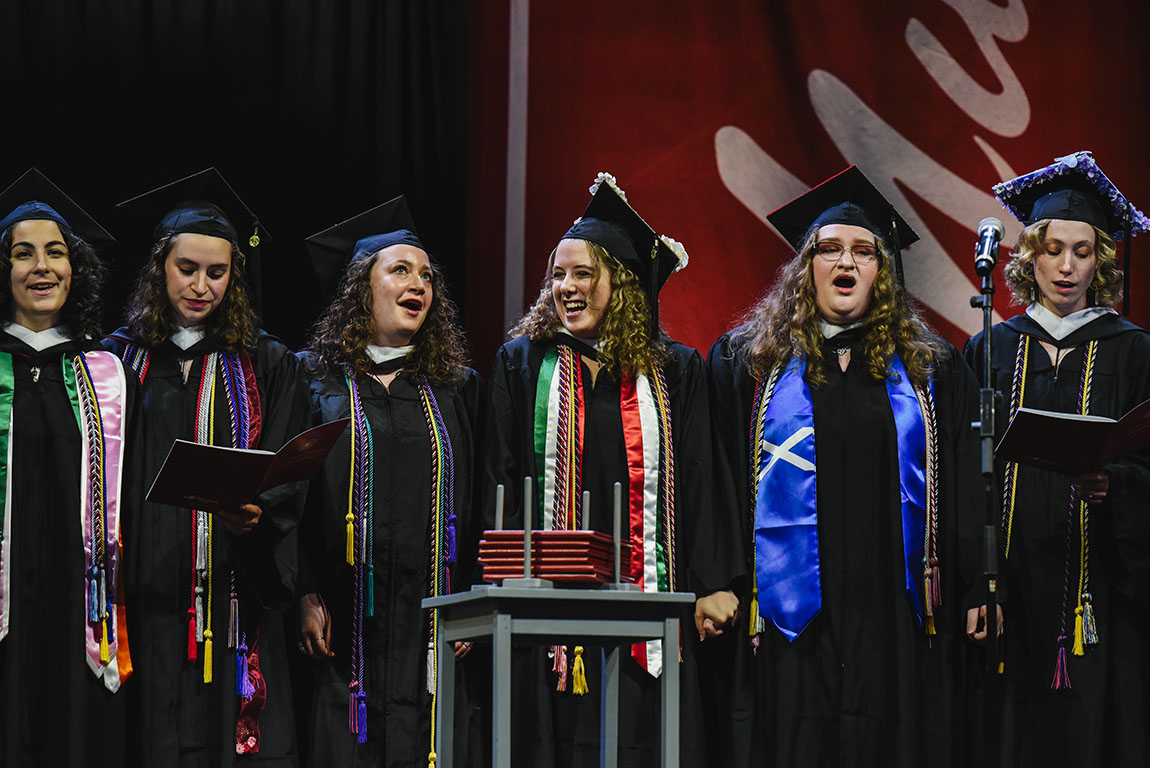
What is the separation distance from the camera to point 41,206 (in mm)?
4672

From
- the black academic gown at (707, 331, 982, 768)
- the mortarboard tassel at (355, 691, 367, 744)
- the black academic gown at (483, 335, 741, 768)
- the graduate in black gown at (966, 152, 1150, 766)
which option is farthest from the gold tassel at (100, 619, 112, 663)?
the graduate in black gown at (966, 152, 1150, 766)

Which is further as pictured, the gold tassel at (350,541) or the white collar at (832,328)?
the white collar at (832,328)

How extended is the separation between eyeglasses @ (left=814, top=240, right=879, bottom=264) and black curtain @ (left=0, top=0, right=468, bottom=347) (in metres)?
1.63

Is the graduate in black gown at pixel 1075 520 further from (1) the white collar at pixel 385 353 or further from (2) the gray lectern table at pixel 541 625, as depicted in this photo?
(1) the white collar at pixel 385 353

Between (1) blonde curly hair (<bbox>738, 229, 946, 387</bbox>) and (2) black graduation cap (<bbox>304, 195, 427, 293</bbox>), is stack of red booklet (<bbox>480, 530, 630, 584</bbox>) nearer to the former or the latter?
(1) blonde curly hair (<bbox>738, 229, 946, 387</bbox>)

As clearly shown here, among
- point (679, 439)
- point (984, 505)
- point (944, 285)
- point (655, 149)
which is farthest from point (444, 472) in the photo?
point (944, 285)

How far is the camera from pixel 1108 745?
185 inches

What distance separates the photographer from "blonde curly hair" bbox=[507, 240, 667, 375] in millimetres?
4852

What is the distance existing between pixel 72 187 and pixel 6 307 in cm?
106

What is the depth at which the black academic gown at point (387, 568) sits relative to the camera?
14.9ft

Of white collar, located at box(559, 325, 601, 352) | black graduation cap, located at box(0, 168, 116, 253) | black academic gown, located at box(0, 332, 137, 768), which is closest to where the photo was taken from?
black academic gown, located at box(0, 332, 137, 768)

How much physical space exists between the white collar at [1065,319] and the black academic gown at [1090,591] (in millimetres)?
23

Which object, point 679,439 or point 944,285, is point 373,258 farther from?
point 944,285

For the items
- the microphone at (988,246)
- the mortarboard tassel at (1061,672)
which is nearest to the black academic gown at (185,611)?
the microphone at (988,246)
